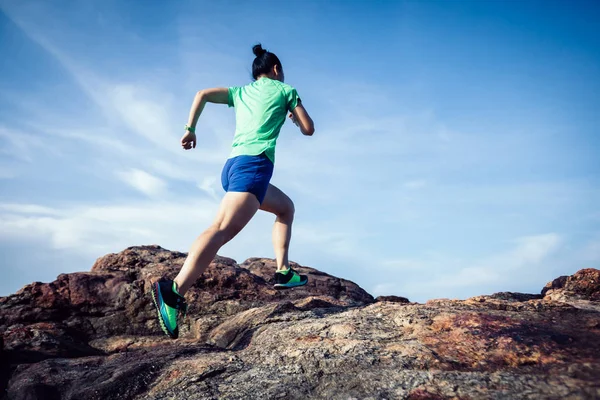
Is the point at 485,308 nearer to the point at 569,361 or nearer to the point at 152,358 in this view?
the point at 569,361

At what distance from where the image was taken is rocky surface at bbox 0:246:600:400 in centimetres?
270

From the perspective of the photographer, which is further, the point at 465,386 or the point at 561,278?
the point at 561,278

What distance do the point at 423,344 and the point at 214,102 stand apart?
3174 millimetres

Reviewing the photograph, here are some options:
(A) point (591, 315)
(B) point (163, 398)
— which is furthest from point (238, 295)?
(A) point (591, 315)

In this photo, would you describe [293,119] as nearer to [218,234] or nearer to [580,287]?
[218,234]

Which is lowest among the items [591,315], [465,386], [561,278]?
[465,386]

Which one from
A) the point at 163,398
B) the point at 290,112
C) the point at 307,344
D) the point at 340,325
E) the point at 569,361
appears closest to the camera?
the point at 569,361

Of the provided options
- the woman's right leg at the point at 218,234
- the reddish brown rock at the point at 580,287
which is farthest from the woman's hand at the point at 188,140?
the reddish brown rock at the point at 580,287

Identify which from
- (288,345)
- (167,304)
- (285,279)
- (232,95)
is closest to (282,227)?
(285,279)

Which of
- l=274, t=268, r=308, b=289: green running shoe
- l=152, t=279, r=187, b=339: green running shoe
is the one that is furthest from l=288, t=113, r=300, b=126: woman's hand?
l=152, t=279, r=187, b=339: green running shoe

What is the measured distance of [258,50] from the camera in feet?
17.3

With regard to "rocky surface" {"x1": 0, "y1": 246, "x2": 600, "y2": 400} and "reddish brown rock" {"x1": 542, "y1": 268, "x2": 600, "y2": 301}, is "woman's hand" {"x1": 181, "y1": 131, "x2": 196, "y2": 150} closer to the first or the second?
"rocky surface" {"x1": 0, "y1": 246, "x2": 600, "y2": 400}

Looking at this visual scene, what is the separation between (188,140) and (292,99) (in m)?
1.12

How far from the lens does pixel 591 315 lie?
3689mm
